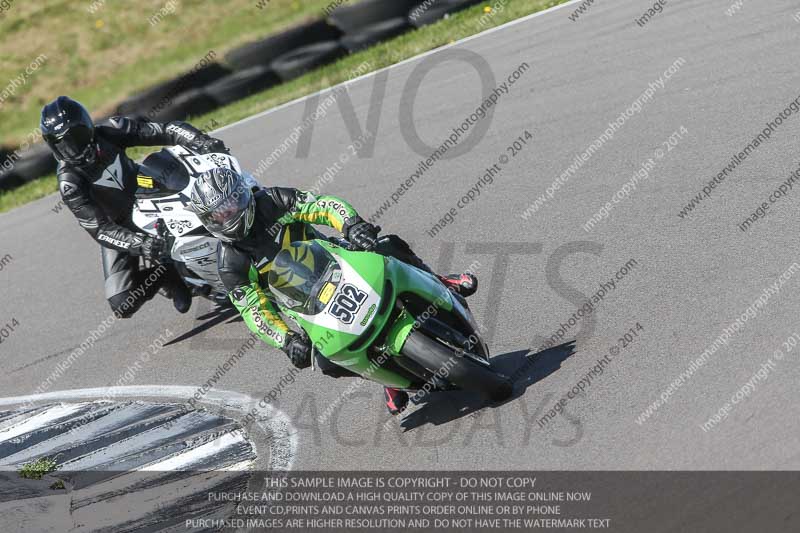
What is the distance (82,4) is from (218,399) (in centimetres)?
2113

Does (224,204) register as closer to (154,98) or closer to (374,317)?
(374,317)

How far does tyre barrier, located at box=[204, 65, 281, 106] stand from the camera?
18.4 meters

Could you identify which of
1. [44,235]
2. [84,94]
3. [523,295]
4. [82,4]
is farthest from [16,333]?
[82,4]

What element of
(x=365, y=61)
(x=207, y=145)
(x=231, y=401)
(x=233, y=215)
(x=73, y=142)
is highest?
(x=233, y=215)

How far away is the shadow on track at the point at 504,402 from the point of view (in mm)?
6945

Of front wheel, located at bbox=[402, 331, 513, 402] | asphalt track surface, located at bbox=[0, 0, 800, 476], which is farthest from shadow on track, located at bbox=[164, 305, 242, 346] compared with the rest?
front wheel, located at bbox=[402, 331, 513, 402]

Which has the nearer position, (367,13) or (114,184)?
(114,184)

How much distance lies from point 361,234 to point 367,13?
470 inches

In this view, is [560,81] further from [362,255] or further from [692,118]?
[362,255]

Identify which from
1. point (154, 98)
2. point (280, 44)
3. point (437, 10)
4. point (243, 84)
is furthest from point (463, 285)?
point (154, 98)

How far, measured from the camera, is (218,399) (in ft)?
27.9

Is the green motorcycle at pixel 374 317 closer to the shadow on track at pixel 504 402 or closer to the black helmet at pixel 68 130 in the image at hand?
the shadow on track at pixel 504 402

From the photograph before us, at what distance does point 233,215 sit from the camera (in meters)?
6.89

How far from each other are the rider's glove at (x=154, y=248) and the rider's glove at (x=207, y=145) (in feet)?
3.24
